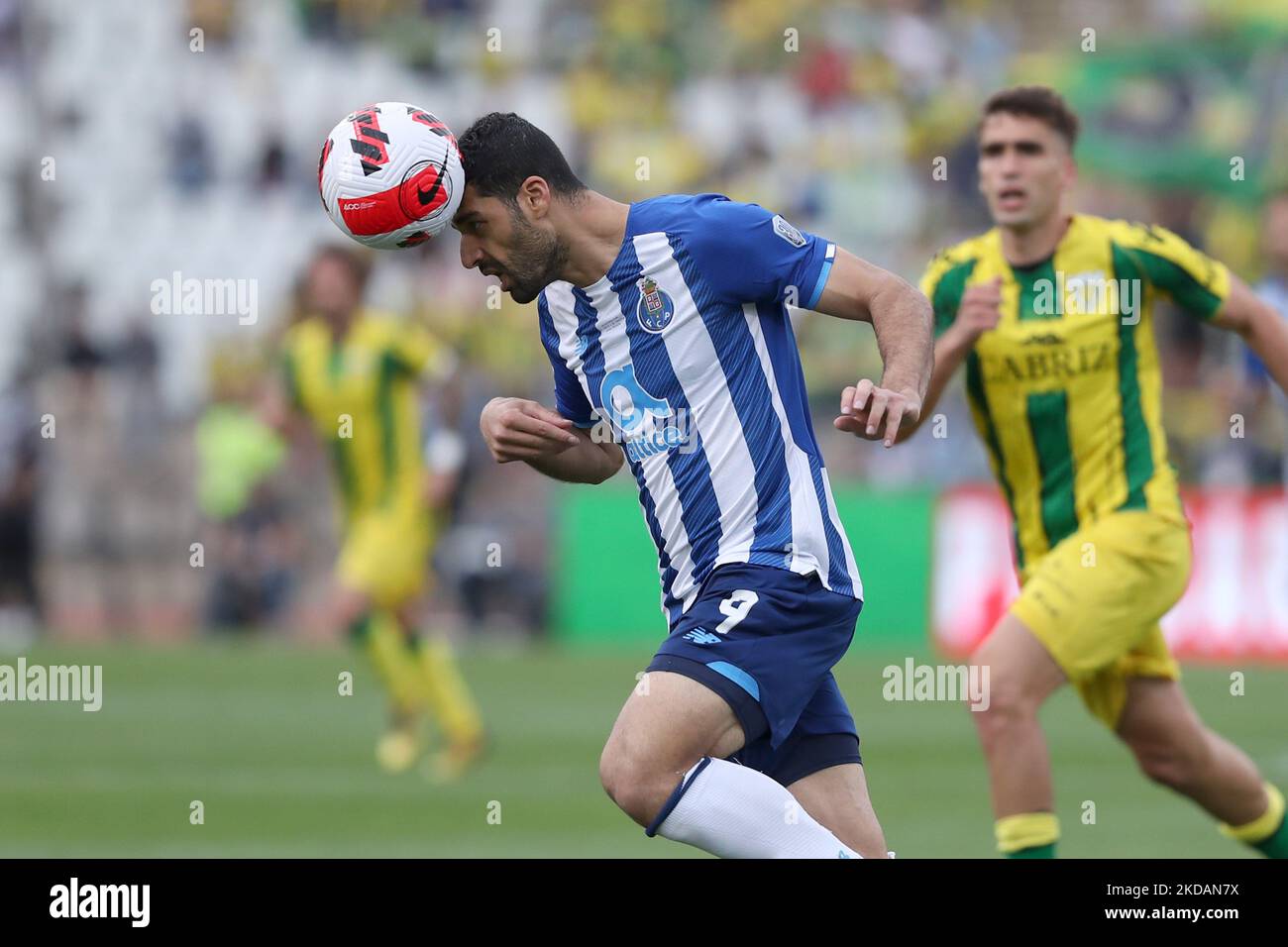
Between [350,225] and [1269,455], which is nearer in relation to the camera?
[350,225]

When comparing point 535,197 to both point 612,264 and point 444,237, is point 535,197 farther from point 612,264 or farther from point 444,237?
point 444,237

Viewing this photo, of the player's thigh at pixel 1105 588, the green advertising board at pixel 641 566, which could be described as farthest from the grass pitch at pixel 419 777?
the player's thigh at pixel 1105 588

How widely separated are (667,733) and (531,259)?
1.39 m

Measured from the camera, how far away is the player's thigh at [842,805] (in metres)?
5.61

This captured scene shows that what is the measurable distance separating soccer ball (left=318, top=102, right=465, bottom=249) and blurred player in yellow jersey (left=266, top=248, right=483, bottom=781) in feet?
21.4

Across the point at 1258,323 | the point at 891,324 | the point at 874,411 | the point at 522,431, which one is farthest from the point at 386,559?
the point at 874,411

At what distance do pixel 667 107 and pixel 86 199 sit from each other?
673cm

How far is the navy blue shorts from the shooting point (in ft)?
17.2

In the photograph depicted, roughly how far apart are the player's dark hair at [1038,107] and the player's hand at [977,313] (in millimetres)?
817

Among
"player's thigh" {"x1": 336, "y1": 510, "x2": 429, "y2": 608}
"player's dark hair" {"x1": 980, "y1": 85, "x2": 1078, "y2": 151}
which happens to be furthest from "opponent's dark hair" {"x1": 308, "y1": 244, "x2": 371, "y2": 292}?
"player's dark hair" {"x1": 980, "y1": 85, "x2": 1078, "y2": 151}

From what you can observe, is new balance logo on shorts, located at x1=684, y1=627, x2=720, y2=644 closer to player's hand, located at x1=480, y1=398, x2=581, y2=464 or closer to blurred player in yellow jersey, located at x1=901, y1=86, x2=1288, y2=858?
player's hand, located at x1=480, y1=398, x2=581, y2=464
